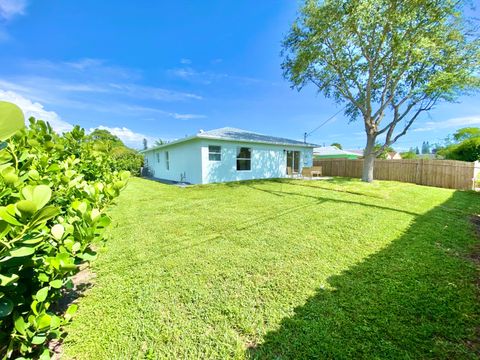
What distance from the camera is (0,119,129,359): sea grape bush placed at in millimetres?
930

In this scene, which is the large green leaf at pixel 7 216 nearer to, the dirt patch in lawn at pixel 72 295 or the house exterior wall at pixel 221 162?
the dirt patch in lawn at pixel 72 295

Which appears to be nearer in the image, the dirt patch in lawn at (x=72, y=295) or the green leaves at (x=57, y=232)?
the green leaves at (x=57, y=232)

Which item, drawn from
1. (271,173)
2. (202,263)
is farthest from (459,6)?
(202,263)

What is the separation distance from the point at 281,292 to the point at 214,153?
10708 millimetres

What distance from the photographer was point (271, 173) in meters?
15.5

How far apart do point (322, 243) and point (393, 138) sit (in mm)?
11686

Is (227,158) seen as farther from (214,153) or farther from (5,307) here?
(5,307)

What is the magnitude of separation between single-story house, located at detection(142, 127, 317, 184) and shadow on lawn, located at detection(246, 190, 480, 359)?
10.1 m

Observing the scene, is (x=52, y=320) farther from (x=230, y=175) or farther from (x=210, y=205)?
(x=230, y=175)

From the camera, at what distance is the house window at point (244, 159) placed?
45.9 feet

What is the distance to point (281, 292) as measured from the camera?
8.90 ft

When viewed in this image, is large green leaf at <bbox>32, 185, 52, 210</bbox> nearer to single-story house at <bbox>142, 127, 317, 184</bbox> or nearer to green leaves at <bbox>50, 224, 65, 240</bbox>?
green leaves at <bbox>50, 224, 65, 240</bbox>

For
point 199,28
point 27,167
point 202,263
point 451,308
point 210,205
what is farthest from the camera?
point 199,28

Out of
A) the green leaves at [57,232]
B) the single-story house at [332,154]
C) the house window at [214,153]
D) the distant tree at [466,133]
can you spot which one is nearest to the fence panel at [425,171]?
the single-story house at [332,154]
